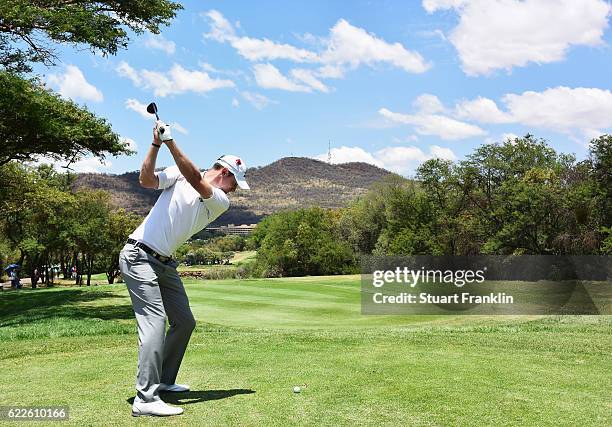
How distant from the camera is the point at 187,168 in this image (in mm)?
4852

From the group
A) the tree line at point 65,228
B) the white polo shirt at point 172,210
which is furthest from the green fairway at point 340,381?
the tree line at point 65,228

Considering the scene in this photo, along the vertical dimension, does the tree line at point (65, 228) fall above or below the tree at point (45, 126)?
below

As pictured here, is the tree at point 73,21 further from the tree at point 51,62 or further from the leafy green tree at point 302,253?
the leafy green tree at point 302,253

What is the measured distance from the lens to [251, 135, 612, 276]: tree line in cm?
4372

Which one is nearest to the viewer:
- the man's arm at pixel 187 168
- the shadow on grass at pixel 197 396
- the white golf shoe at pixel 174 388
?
the man's arm at pixel 187 168

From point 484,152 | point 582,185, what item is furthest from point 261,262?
point 582,185

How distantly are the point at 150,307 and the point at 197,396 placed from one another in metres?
0.95

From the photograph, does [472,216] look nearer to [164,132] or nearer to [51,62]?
[51,62]

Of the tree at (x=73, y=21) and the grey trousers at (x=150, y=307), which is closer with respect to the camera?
the grey trousers at (x=150, y=307)

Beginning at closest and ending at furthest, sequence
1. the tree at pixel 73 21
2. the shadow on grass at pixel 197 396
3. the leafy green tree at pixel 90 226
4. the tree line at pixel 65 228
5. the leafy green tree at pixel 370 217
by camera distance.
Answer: the shadow on grass at pixel 197 396 → the tree at pixel 73 21 → the tree line at pixel 65 228 → the leafy green tree at pixel 90 226 → the leafy green tree at pixel 370 217

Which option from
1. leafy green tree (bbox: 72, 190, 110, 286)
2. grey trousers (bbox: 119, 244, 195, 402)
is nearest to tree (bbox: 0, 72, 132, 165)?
grey trousers (bbox: 119, 244, 195, 402)

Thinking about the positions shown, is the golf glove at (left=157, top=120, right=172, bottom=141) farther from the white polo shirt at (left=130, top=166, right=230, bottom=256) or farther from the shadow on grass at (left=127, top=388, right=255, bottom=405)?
the shadow on grass at (left=127, top=388, right=255, bottom=405)

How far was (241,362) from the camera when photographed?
6.82 m

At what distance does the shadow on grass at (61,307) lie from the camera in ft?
56.9
